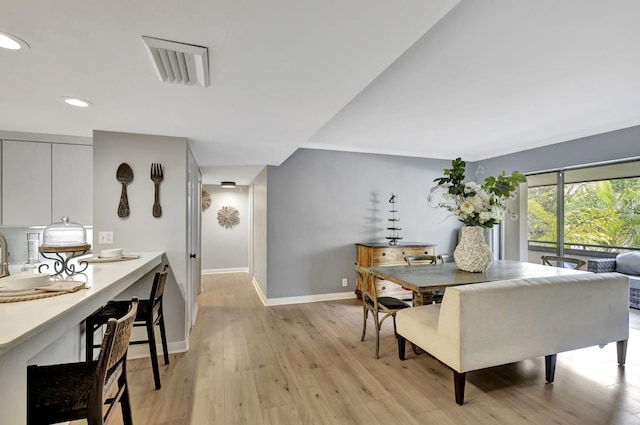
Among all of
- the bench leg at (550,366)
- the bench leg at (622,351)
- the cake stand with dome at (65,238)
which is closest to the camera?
the cake stand with dome at (65,238)

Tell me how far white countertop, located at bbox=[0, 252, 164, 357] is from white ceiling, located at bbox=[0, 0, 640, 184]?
1.16 metres

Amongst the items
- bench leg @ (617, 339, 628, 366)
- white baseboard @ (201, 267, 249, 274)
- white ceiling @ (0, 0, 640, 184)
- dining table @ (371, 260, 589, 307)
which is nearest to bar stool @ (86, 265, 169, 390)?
white ceiling @ (0, 0, 640, 184)

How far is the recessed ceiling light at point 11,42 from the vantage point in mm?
1279

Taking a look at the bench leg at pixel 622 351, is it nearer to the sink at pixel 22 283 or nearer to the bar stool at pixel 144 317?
the bar stool at pixel 144 317

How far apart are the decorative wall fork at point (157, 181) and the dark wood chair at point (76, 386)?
1737mm

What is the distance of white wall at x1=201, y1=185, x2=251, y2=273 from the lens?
22.0ft

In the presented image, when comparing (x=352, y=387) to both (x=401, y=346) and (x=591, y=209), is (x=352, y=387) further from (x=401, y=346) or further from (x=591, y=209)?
(x=591, y=209)

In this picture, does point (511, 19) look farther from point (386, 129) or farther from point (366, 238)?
point (366, 238)

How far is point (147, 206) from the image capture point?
110 inches

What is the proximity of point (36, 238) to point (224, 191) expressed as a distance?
399cm

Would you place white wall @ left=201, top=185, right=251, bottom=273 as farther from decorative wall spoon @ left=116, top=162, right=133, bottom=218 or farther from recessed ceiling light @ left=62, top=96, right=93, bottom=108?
recessed ceiling light @ left=62, top=96, right=93, bottom=108

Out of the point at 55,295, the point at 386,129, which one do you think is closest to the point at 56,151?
the point at 55,295

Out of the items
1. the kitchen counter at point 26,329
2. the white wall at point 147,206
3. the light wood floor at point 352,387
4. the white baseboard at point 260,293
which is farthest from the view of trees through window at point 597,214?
the kitchen counter at point 26,329

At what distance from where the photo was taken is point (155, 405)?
2020 mm
